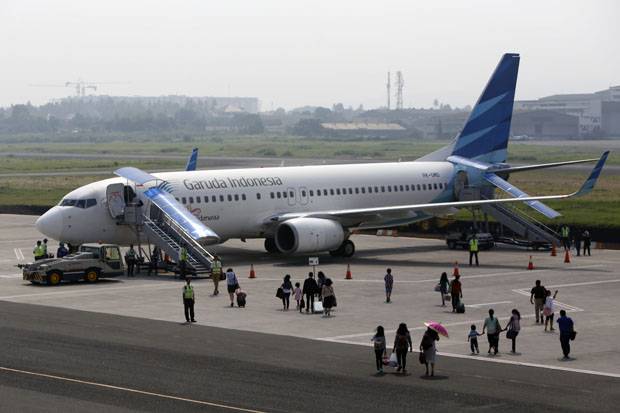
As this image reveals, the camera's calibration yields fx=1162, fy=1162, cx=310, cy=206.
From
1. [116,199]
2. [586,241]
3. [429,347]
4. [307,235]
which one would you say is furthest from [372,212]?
[429,347]

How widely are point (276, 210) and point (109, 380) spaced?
3052cm

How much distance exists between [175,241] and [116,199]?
3714 millimetres

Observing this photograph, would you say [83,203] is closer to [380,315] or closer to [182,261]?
[182,261]

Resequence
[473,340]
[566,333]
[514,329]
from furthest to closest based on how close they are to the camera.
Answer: [514,329]
[473,340]
[566,333]

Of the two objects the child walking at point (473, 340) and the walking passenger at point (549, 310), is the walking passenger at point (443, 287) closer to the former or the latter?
the walking passenger at point (549, 310)

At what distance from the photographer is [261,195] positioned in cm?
5994

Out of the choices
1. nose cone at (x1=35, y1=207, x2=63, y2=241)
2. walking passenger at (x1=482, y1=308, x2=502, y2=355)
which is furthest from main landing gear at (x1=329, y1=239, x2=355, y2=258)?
walking passenger at (x1=482, y1=308, x2=502, y2=355)

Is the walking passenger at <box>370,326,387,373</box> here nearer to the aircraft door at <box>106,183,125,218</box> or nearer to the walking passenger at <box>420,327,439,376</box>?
the walking passenger at <box>420,327,439,376</box>

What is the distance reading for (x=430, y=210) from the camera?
63.5 m

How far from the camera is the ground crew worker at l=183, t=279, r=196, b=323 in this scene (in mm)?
40094

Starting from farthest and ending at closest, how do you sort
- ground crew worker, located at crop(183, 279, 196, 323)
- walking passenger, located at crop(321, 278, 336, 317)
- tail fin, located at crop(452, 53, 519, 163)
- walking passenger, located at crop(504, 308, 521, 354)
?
tail fin, located at crop(452, 53, 519, 163) → walking passenger, located at crop(321, 278, 336, 317) → ground crew worker, located at crop(183, 279, 196, 323) → walking passenger, located at crop(504, 308, 521, 354)

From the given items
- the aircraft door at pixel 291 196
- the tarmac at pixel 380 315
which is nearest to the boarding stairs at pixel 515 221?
the tarmac at pixel 380 315

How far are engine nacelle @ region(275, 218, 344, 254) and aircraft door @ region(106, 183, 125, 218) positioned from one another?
320 inches

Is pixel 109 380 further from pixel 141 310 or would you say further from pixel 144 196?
pixel 144 196
